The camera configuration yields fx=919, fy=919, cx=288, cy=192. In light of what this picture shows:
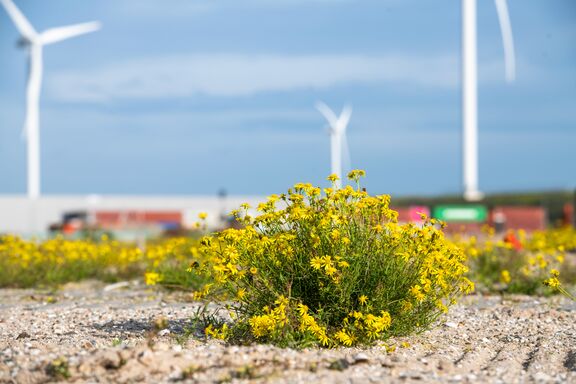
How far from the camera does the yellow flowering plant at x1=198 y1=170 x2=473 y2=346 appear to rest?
20.2 feet

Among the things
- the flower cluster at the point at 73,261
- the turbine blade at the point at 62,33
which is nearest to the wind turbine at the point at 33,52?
the turbine blade at the point at 62,33

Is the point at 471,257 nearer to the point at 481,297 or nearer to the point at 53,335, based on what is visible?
the point at 481,297

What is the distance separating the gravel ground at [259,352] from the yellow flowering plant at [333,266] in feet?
0.82

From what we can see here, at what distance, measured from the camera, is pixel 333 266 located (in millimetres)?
6043

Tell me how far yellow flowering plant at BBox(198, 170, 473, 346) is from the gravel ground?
25 cm

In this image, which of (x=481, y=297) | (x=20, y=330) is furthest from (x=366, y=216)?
(x=481, y=297)

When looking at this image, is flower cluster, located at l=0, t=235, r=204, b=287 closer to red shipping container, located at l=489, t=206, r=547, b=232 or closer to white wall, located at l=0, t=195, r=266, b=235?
red shipping container, located at l=489, t=206, r=547, b=232

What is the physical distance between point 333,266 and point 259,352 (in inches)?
32.4

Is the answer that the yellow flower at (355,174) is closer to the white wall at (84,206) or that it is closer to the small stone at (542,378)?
the small stone at (542,378)

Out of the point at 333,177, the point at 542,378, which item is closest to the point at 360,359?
the point at 542,378

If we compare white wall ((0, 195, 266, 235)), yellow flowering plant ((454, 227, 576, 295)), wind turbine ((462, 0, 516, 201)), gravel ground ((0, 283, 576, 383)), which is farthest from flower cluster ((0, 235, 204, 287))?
white wall ((0, 195, 266, 235))

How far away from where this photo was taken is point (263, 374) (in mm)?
5168

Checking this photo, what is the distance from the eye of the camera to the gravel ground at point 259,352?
5.18m

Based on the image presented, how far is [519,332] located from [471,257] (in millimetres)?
4353
